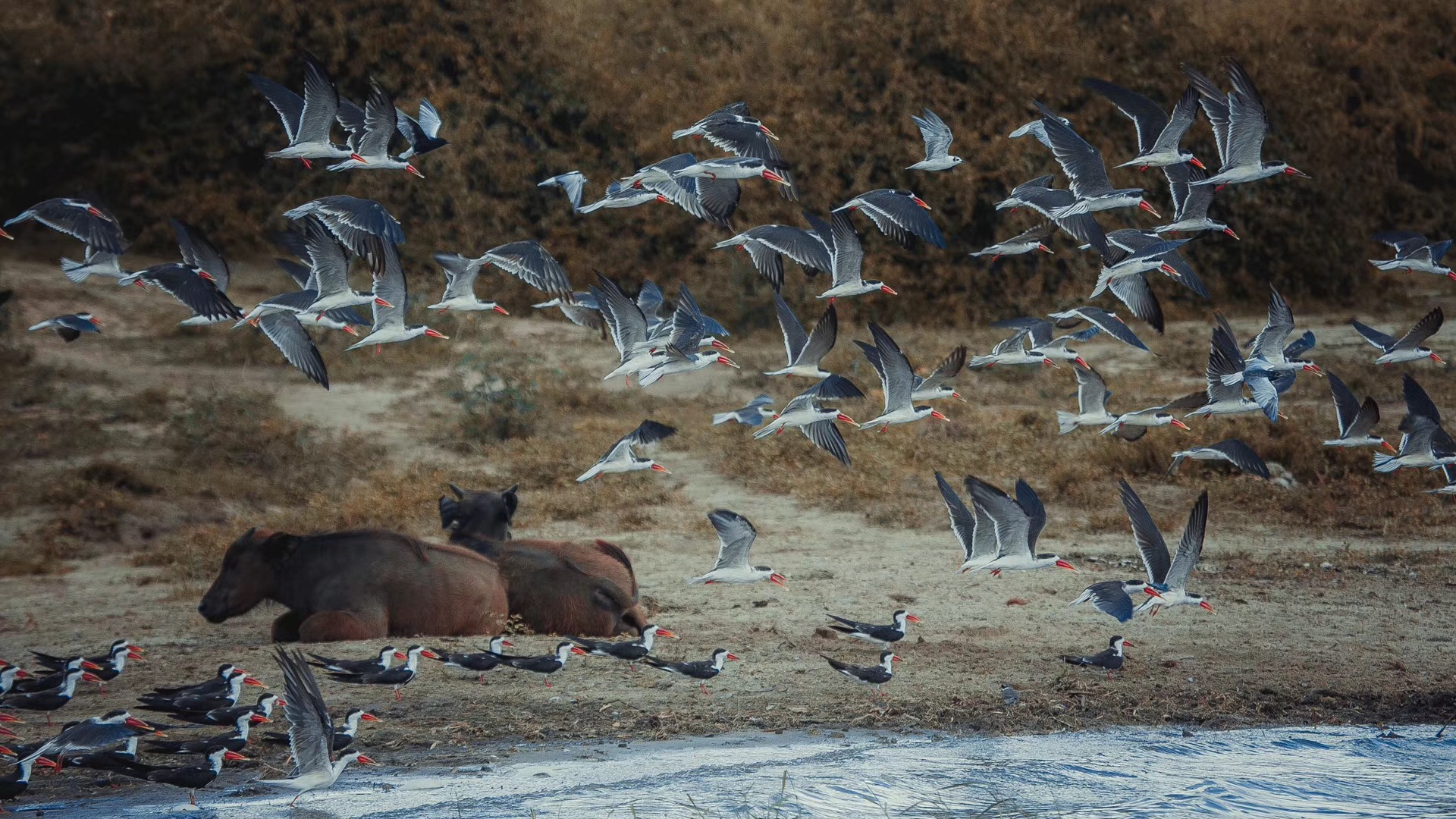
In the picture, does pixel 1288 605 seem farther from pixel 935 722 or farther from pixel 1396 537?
pixel 935 722

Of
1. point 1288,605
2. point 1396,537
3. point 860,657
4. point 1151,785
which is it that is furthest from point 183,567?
point 1396,537

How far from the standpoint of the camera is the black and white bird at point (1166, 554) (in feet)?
27.0

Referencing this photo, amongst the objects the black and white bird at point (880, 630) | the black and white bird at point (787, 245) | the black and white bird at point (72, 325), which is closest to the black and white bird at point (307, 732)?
the black and white bird at point (880, 630)

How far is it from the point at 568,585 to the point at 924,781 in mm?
3362

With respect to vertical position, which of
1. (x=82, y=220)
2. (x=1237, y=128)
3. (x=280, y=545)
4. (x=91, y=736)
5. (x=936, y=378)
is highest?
(x=1237, y=128)

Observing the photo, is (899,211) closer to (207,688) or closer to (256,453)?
(207,688)

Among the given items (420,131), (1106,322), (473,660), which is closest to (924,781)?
(473,660)

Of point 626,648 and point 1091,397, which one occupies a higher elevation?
point 1091,397

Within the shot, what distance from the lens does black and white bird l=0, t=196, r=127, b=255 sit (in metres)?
8.67

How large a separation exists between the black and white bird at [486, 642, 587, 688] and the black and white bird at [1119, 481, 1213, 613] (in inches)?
131

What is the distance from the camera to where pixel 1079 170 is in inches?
370

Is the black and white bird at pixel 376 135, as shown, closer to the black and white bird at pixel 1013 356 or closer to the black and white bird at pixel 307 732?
the black and white bird at pixel 307 732

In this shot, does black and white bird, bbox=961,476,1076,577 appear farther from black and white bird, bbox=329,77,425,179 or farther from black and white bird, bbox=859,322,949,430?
black and white bird, bbox=329,77,425,179

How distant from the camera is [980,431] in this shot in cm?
1454
